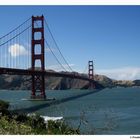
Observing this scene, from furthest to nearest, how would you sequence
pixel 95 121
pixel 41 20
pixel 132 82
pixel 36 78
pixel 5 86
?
pixel 132 82 < pixel 5 86 < pixel 41 20 < pixel 36 78 < pixel 95 121

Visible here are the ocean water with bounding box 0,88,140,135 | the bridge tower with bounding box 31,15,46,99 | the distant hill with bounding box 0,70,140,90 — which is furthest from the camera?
the distant hill with bounding box 0,70,140,90

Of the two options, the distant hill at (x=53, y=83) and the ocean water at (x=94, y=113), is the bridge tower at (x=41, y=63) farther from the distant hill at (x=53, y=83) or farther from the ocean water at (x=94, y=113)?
the distant hill at (x=53, y=83)

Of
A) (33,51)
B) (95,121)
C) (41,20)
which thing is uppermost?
(41,20)

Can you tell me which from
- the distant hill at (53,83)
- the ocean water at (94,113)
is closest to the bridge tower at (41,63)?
the ocean water at (94,113)

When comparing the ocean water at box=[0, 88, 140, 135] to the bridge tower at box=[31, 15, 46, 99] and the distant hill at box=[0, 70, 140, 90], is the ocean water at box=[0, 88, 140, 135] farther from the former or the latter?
the distant hill at box=[0, 70, 140, 90]

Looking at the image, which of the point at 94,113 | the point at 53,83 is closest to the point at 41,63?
the point at 94,113

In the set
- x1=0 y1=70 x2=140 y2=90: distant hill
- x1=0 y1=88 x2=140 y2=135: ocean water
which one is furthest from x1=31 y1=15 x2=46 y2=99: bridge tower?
x1=0 y1=70 x2=140 y2=90: distant hill

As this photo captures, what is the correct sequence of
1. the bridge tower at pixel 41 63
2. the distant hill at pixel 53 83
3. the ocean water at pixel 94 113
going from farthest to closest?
1. the distant hill at pixel 53 83
2. the bridge tower at pixel 41 63
3. the ocean water at pixel 94 113
